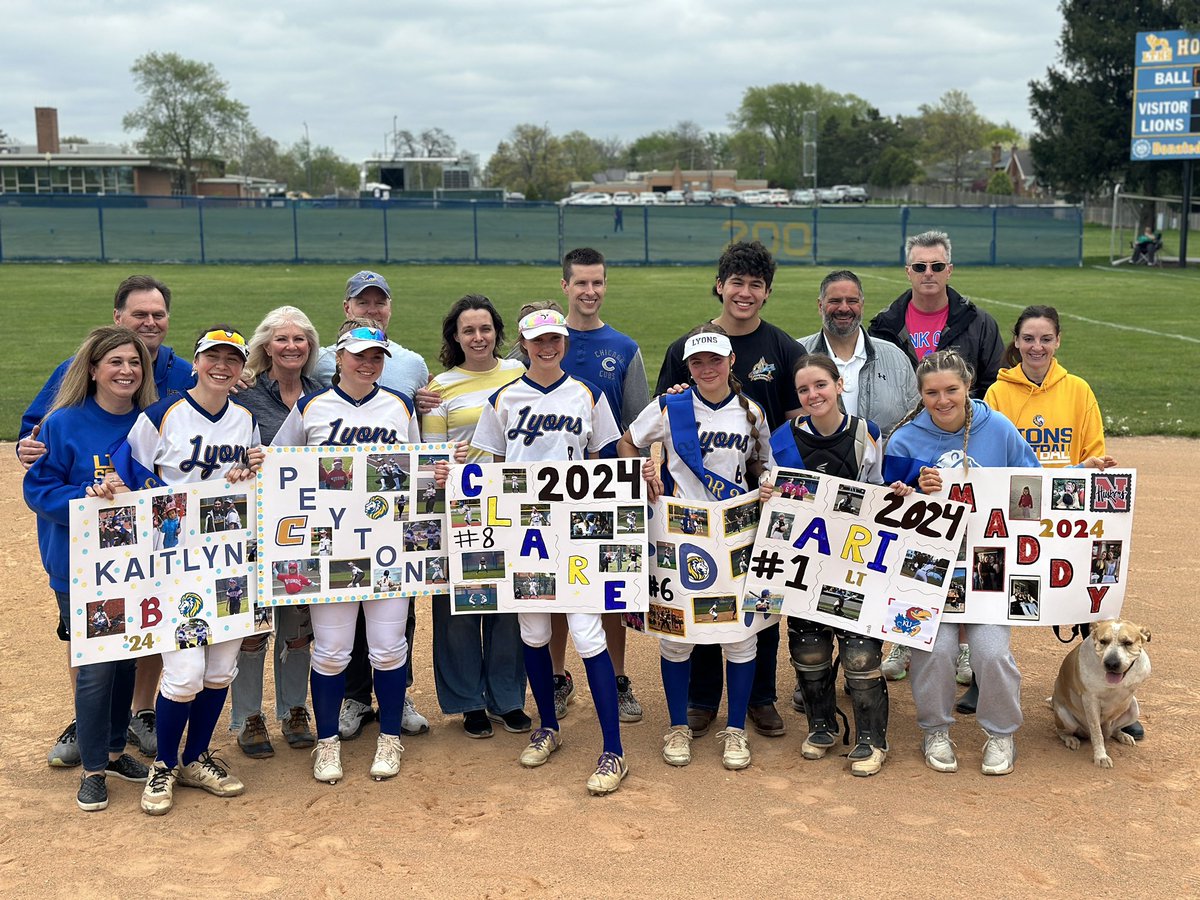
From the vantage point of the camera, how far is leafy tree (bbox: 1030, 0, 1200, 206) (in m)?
51.4

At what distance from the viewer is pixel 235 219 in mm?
42375

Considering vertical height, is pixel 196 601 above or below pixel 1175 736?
above

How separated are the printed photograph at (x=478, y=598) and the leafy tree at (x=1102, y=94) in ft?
170

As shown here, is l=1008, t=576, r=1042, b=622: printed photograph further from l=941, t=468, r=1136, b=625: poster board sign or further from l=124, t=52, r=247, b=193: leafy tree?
l=124, t=52, r=247, b=193: leafy tree

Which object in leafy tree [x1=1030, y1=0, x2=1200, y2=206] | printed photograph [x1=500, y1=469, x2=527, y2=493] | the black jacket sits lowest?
printed photograph [x1=500, y1=469, x2=527, y2=493]

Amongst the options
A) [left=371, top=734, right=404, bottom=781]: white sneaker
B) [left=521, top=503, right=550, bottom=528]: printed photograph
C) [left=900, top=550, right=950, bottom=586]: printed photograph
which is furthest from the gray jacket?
[left=371, top=734, right=404, bottom=781]: white sneaker

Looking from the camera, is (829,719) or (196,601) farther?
(829,719)

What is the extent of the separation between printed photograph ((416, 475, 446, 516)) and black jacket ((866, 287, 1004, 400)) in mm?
2789

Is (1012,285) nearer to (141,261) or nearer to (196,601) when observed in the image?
(141,261)

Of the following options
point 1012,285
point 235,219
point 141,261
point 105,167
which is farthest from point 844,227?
point 105,167

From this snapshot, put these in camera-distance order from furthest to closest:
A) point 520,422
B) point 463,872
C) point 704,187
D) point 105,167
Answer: point 704,187 → point 105,167 → point 520,422 → point 463,872

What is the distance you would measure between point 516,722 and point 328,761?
109cm

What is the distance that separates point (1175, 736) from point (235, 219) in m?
41.3

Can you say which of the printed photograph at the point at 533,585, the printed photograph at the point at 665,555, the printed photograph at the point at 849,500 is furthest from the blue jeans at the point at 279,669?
the printed photograph at the point at 849,500
